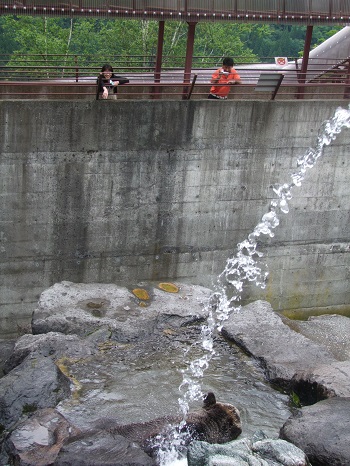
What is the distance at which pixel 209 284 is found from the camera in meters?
14.5

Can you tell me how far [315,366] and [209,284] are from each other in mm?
3434

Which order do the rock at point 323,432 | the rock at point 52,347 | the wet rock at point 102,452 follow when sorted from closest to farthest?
1. the wet rock at point 102,452
2. the rock at point 323,432
3. the rock at point 52,347

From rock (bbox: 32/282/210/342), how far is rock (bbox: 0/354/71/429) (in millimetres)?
1218

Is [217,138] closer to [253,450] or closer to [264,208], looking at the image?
[264,208]

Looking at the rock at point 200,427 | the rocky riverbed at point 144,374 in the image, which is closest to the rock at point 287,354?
the rocky riverbed at point 144,374

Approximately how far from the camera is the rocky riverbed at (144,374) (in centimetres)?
940

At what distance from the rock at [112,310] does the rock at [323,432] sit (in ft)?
9.84

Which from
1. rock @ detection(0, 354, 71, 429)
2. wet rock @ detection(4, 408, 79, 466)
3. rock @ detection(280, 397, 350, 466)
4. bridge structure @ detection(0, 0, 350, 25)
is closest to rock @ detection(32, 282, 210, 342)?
rock @ detection(0, 354, 71, 429)

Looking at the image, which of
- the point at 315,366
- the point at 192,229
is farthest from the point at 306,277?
the point at 315,366

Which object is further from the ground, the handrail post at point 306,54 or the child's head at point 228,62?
the handrail post at point 306,54

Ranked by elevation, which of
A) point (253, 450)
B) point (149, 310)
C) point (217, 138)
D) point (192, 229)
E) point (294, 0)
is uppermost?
point (294, 0)

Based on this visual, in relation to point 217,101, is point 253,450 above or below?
below

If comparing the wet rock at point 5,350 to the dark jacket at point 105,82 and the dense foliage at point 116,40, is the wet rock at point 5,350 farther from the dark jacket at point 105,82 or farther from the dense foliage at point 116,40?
the dense foliage at point 116,40

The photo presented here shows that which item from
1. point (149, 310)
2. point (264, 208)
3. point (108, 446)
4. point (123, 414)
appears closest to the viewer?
point (108, 446)
